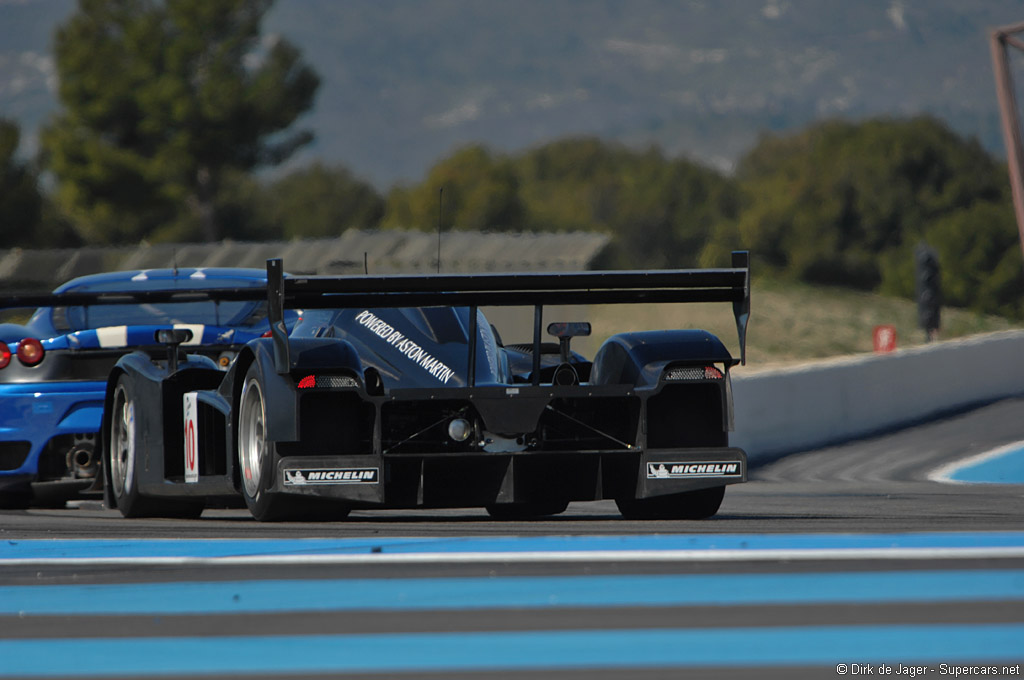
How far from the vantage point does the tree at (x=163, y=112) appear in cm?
Result: 7475

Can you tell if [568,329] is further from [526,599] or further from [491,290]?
[526,599]

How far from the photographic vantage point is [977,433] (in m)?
19.5

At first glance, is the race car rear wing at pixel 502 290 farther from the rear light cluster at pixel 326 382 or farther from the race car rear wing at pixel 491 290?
the rear light cluster at pixel 326 382

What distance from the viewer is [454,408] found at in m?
7.66

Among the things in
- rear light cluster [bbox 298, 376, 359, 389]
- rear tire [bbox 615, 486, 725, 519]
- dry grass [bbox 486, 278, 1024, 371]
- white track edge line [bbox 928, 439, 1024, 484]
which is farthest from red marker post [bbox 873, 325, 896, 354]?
rear light cluster [bbox 298, 376, 359, 389]

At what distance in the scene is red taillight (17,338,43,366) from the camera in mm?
9508

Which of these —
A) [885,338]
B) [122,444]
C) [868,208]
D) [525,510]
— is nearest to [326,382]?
[122,444]

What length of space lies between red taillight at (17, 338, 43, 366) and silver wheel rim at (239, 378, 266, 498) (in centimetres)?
202

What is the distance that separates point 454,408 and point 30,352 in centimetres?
300

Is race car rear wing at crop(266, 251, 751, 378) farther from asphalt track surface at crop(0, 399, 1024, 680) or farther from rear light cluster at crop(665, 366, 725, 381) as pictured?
asphalt track surface at crop(0, 399, 1024, 680)

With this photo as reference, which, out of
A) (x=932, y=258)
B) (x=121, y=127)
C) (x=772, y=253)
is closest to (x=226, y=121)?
(x=121, y=127)

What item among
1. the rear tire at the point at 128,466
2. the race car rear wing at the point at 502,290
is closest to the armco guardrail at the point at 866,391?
the rear tire at the point at 128,466

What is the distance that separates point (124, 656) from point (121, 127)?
75.8 m

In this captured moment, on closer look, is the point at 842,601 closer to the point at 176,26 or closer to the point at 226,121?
the point at 226,121
